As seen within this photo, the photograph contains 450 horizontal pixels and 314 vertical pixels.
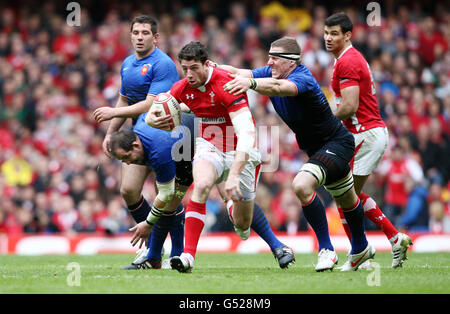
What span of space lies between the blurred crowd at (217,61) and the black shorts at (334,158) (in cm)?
644

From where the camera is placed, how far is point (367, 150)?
313 inches

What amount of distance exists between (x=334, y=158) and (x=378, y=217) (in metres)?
1.19

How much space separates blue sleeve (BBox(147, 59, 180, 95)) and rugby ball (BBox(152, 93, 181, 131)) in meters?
1.09

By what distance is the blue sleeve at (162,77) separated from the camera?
8.04 m

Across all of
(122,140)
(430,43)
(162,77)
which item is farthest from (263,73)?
(430,43)

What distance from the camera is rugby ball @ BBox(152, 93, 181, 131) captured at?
6867mm

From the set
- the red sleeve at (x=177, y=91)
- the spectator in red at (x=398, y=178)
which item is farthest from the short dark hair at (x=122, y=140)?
the spectator in red at (x=398, y=178)

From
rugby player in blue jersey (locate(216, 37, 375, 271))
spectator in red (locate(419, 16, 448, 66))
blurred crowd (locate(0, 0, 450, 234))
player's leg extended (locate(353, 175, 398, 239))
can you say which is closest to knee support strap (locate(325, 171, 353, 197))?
rugby player in blue jersey (locate(216, 37, 375, 271))

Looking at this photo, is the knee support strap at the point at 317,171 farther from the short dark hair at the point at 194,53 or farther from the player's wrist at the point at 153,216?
the player's wrist at the point at 153,216

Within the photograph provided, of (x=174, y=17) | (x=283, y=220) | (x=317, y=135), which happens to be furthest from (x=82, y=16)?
(x=317, y=135)

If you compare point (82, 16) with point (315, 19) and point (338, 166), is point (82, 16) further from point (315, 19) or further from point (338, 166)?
point (338, 166)

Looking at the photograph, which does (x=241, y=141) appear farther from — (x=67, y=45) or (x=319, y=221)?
(x=67, y=45)

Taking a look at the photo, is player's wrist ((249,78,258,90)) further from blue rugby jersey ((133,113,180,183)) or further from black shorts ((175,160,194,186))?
black shorts ((175,160,194,186))
